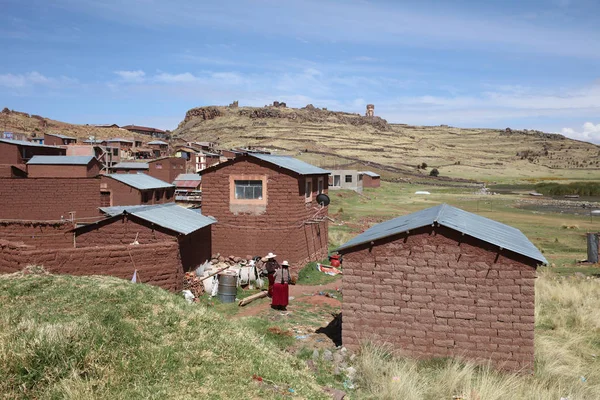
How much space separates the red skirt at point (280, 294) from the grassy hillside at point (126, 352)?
4.06 metres

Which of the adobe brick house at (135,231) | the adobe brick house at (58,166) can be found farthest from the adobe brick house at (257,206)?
the adobe brick house at (58,166)

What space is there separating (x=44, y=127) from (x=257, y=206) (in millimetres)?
94702

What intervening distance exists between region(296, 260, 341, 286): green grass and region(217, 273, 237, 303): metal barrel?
4.02 metres

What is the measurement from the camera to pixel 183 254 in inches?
640

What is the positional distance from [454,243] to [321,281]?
9.81m

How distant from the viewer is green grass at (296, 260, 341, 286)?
19.5 metres

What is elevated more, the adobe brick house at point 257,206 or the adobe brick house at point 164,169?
the adobe brick house at point 164,169

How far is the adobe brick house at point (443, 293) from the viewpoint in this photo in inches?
407

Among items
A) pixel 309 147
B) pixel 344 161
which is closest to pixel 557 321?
pixel 344 161

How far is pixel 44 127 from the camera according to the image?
100312 mm

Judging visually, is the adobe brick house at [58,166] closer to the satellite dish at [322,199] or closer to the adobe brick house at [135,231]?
the satellite dish at [322,199]

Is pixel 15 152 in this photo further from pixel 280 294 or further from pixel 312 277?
pixel 280 294

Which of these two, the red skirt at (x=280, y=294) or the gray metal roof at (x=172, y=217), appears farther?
the gray metal roof at (x=172, y=217)

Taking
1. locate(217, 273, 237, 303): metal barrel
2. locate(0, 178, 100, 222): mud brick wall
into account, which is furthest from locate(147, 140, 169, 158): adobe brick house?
locate(217, 273, 237, 303): metal barrel
